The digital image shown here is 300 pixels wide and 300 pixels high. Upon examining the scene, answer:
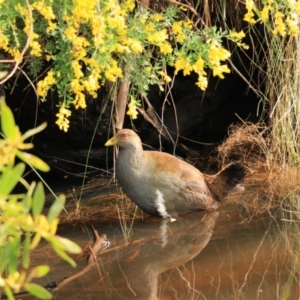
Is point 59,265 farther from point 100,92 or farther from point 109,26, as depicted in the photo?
point 100,92

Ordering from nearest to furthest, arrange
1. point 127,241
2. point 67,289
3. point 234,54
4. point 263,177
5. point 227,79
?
point 67,289
point 127,241
point 263,177
point 234,54
point 227,79

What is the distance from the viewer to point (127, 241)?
4203 millimetres

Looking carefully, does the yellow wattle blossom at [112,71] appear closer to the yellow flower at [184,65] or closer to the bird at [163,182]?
the yellow flower at [184,65]

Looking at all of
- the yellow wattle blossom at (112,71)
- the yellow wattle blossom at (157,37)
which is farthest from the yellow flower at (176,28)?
the yellow wattle blossom at (112,71)

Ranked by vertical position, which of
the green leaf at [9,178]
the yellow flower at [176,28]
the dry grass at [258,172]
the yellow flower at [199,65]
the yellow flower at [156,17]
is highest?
the green leaf at [9,178]

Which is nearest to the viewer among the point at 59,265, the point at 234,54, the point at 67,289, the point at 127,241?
the point at 67,289

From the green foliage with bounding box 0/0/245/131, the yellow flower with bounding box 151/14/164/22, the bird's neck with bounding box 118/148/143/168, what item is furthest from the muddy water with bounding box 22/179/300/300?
the yellow flower with bounding box 151/14/164/22

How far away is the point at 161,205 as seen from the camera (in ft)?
15.1

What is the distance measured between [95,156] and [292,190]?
→ 185cm

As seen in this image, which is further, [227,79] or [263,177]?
[227,79]

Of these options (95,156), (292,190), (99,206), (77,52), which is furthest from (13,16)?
(95,156)

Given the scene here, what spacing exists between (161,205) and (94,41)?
54.9 inches

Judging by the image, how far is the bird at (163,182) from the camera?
4.62 meters

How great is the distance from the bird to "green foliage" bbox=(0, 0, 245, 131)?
60 centimetres
